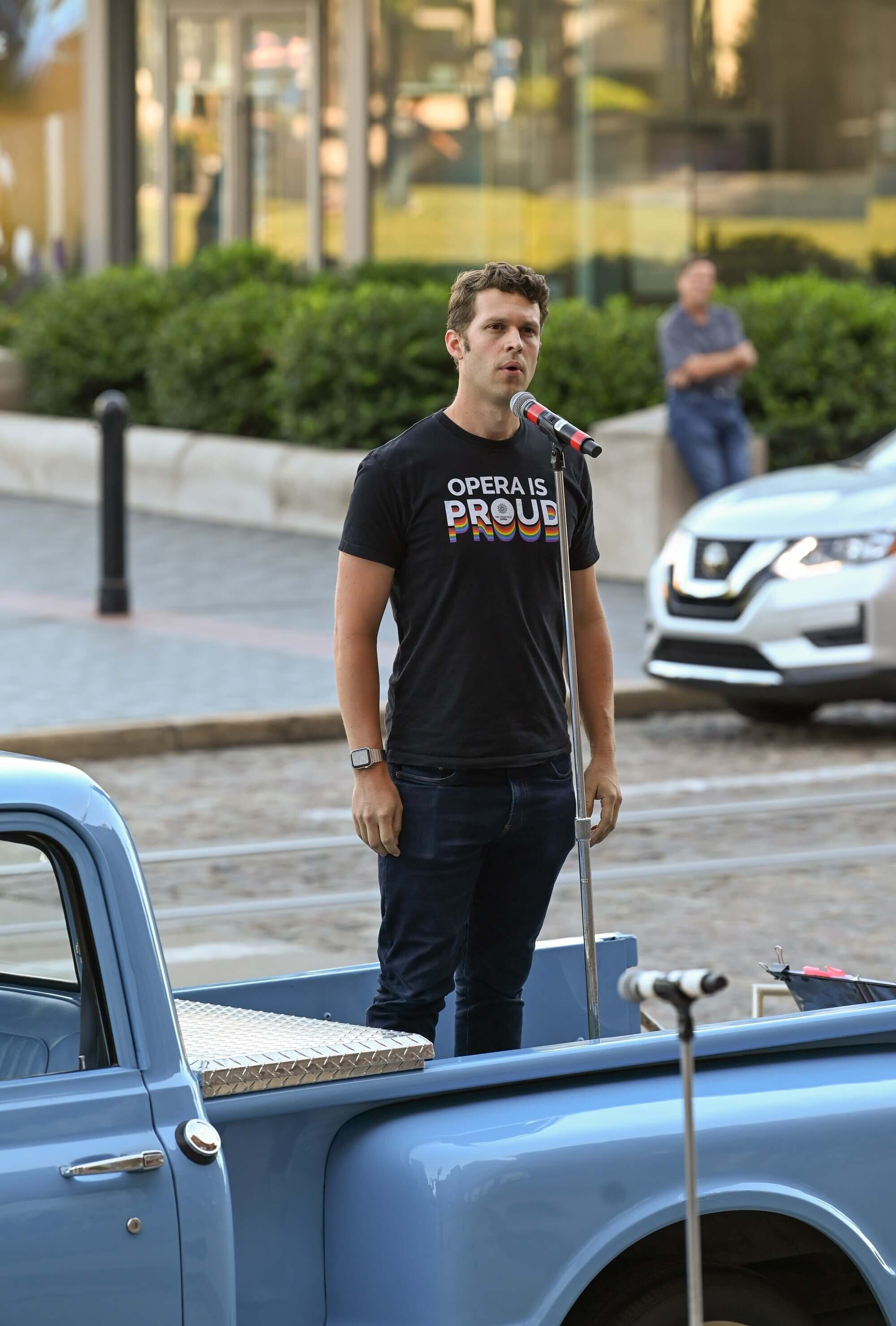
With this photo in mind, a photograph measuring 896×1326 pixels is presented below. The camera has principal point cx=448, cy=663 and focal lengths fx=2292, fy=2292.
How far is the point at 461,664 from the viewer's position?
3.95 metres

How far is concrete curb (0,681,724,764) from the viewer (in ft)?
33.4

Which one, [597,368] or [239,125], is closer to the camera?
[597,368]

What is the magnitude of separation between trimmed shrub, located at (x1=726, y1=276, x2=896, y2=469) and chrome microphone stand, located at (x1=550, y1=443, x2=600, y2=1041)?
13572mm

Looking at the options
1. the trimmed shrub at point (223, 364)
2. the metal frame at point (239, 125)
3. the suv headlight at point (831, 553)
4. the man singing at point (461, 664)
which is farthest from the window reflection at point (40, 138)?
the man singing at point (461, 664)

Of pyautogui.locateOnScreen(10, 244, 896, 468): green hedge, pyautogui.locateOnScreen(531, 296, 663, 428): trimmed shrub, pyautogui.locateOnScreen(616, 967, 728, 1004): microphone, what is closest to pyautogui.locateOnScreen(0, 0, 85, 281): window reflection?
pyautogui.locateOnScreen(10, 244, 896, 468): green hedge

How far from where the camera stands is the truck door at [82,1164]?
3088mm

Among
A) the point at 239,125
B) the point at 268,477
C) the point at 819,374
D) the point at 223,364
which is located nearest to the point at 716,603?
the point at 819,374

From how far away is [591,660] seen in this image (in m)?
4.25

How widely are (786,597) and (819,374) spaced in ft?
23.1

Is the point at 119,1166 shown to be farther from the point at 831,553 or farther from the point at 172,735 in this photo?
the point at 831,553

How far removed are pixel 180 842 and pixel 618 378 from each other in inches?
394

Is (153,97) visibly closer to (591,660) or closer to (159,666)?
(159,666)

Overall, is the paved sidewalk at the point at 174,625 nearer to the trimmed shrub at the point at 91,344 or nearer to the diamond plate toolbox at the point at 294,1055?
the trimmed shrub at the point at 91,344

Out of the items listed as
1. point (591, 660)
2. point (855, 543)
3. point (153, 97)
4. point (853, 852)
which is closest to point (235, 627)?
point (855, 543)
